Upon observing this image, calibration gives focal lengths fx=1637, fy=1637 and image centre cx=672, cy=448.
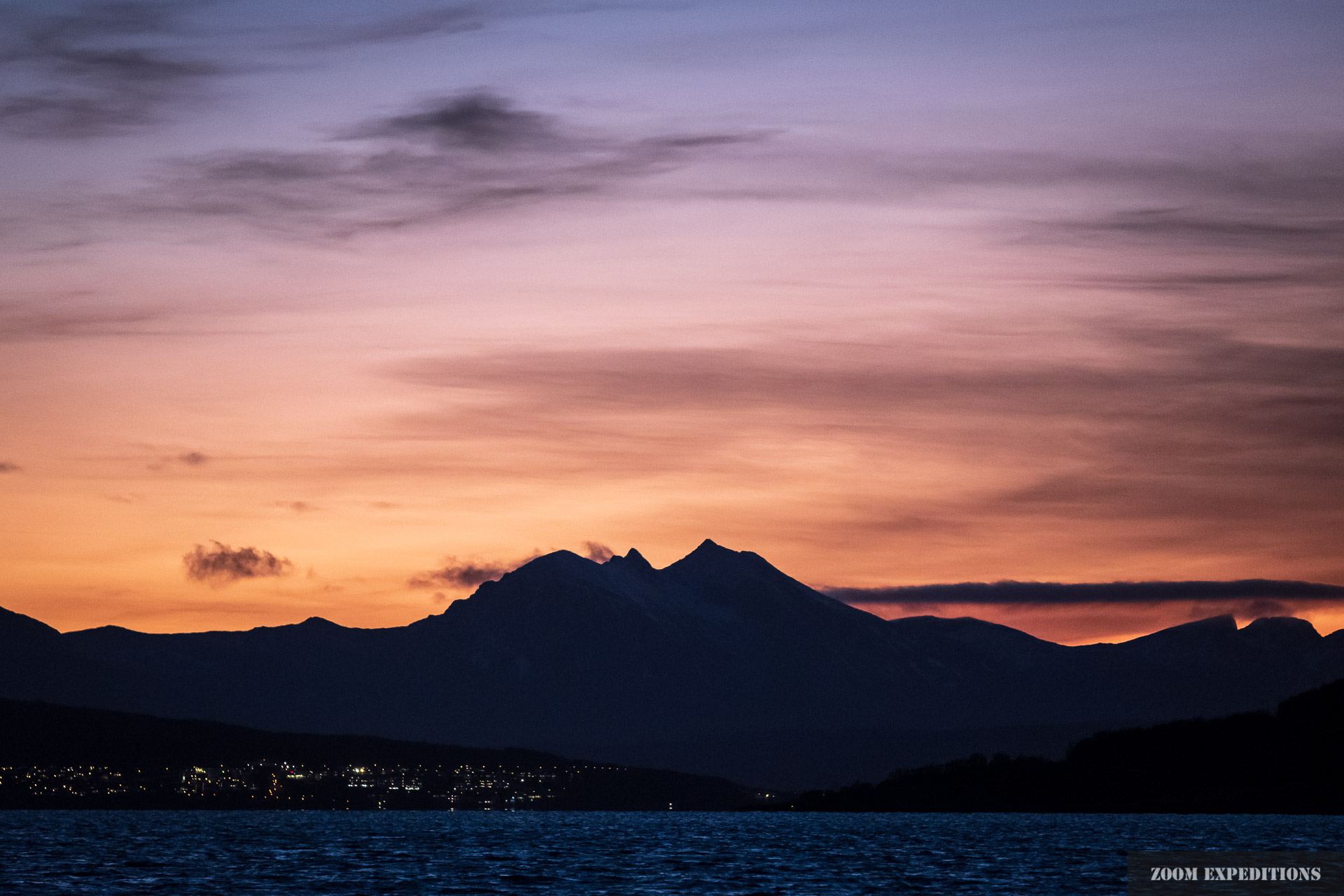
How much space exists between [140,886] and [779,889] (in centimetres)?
7247

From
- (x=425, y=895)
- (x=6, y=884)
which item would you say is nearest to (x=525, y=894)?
(x=425, y=895)

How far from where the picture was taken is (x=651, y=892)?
17838cm

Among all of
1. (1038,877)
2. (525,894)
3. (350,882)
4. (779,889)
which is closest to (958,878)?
(1038,877)

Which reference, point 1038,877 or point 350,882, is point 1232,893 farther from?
point 350,882

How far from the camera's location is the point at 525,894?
17788cm

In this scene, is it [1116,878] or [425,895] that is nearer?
[425,895]

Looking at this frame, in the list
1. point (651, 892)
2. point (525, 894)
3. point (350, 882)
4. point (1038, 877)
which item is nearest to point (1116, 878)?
point (1038, 877)

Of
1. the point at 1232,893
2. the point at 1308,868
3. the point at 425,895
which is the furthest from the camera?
the point at 1308,868

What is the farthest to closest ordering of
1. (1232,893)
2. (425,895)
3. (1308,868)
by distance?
(1308,868) → (425,895) → (1232,893)

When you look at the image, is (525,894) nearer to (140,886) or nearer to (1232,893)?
(140,886)

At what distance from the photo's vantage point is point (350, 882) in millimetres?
194500

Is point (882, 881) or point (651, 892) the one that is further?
point (882, 881)

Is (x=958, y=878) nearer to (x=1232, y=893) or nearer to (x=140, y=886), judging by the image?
(x=1232, y=893)

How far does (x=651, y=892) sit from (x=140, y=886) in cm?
5868
